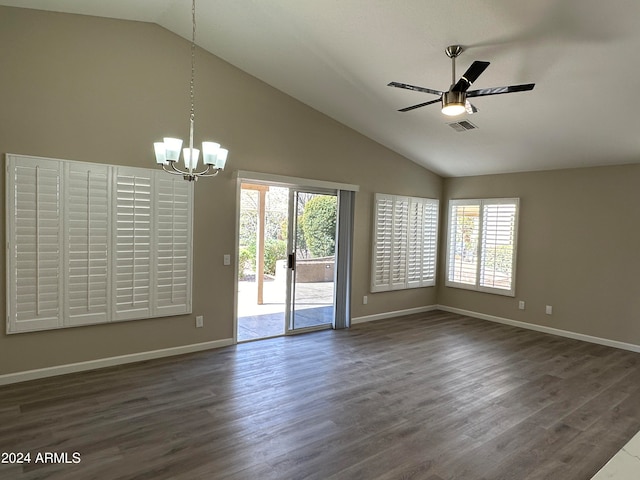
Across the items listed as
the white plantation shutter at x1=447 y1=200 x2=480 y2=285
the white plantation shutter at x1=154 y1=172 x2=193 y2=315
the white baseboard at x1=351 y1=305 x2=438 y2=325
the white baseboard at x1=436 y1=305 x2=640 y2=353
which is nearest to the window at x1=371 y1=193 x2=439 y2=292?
the white plantation shutter at x1=447 y1=200 x2=480 y2=285

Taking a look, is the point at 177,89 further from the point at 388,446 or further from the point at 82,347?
the point at 388,446

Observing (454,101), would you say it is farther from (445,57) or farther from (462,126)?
(462,126)

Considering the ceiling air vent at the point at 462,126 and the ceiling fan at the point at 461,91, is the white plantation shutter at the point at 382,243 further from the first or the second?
the ceiling fan at the point at 461,91

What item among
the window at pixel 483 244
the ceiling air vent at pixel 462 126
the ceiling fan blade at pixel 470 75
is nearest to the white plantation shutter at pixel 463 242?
the window at pixel 483 244

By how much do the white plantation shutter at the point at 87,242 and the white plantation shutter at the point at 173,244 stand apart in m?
0.51

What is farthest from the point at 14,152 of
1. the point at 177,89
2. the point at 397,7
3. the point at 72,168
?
the point at 397,7

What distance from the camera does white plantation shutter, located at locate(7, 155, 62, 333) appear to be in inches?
140

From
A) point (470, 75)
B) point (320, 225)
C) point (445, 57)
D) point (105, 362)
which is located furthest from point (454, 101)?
point (105, 362)

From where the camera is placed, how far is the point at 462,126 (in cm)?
496

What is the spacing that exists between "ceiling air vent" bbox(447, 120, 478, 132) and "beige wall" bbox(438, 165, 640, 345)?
73.0 inches

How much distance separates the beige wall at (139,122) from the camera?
11.8 ft

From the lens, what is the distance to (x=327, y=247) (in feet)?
19.1

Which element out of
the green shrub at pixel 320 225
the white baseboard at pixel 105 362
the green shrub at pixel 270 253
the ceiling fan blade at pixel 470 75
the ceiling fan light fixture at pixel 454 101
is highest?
the ceiling fan blade at pixel 470 75

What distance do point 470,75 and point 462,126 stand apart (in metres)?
2.08
